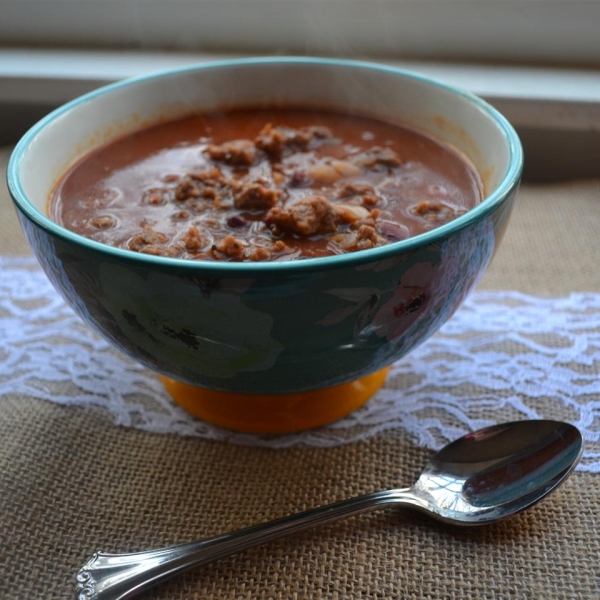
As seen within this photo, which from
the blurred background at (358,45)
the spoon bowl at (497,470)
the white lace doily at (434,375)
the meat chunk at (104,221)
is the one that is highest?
the meat chunk at (104,221)

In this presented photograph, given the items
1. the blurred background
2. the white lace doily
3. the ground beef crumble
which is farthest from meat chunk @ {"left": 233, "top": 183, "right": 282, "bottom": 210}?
the blurred background

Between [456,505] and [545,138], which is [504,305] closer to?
[456,505]

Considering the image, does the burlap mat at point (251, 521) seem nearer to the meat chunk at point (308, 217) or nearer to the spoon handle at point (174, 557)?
the spoon handle at point (174, 557)

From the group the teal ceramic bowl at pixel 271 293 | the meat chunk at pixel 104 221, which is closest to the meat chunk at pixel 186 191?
the meat chunk at pixel 104 221

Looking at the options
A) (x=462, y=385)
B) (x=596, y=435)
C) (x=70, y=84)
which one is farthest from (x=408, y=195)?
(x=70, y=84)

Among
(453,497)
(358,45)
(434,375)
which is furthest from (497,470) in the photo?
(358,45)

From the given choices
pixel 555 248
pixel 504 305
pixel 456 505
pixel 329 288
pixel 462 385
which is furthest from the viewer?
pixel 555 248

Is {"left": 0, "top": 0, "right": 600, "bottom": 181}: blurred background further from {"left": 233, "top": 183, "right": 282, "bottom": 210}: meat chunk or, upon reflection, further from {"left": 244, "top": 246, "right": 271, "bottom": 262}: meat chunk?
{"left": 244, "top": 246, "right": 271, "bottom": 262}: meat chunk
